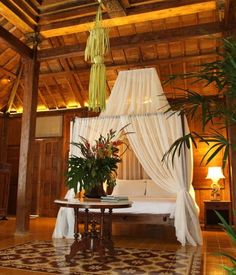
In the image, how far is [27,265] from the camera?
3178mm


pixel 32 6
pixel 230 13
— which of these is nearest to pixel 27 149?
pixel 32 6

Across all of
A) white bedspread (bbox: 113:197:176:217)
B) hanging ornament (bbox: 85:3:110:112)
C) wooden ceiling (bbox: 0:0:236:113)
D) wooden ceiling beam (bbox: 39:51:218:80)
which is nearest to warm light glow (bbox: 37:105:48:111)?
wooden ceiling (bbox: 0:0:236:113)

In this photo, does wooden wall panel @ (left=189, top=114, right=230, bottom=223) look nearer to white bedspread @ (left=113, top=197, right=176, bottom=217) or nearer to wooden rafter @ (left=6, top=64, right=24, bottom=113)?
white bedspread @ (left=113, top=197, right=176, bottom=217)

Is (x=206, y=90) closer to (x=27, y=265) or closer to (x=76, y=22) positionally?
(x=76, y=22)

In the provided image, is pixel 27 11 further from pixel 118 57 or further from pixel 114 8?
pixel 118 57

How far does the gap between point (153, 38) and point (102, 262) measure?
149 inches

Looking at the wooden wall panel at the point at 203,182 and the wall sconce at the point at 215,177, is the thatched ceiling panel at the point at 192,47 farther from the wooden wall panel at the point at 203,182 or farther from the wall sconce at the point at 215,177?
the wall sconce at the point at 215,177

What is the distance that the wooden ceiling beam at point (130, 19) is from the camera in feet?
15.9

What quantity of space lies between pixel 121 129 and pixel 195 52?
126 inches

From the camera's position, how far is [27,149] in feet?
18.3

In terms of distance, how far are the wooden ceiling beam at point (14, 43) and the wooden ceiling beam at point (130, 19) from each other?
1.47 ft

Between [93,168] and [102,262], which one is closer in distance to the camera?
[102,262]

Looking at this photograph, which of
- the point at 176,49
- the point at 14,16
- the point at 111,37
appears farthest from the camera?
the point at 176,49

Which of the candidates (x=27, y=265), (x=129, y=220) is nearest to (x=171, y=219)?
(x=129, y=220)
